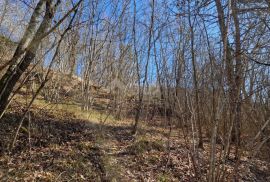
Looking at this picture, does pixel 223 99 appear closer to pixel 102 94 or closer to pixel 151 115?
pixel 151 115

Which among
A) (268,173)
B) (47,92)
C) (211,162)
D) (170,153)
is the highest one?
(47,92)

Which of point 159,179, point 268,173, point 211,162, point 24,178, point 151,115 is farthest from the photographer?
point 151,115

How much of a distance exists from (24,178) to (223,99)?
3.32 meters

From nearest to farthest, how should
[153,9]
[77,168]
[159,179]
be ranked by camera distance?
[77,168] → [159,179] → [153,9]

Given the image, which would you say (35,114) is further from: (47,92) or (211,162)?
(211,162)


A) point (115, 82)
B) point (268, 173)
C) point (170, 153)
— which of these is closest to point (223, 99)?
point (170, 153)

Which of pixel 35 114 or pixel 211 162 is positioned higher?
pixel 35 114

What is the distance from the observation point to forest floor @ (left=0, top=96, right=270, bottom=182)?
16.5 feet

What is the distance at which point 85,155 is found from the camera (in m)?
5.96

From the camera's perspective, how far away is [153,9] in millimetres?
8609

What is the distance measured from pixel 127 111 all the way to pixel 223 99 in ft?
33.0

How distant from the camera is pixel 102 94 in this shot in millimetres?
17125

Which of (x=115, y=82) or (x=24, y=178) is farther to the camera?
(x=115, y=82)

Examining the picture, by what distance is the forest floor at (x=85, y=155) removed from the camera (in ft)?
16.5
